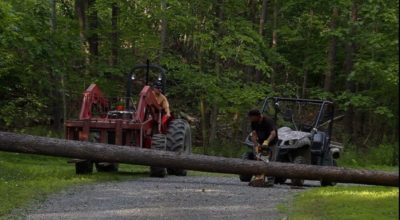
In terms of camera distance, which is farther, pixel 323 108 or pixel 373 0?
pixel 323 108

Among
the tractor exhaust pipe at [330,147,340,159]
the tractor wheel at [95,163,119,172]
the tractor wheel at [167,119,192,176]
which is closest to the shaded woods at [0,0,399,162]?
the tractor wheel at [95,163,119,172]

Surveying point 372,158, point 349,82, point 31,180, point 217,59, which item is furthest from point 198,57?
point 31,180

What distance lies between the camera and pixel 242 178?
15.7 metres

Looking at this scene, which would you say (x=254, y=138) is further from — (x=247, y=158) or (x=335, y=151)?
(x=335, y=151)

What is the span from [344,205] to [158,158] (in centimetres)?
356

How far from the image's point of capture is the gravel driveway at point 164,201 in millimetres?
10055

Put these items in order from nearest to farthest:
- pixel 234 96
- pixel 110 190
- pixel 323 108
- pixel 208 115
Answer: pixel 110 190 → pixel 323 108 → pixel 234 96 → pixel 208 115

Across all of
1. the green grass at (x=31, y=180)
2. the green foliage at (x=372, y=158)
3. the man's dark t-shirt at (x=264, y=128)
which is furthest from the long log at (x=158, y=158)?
the green foliage at (x=372, y=158)

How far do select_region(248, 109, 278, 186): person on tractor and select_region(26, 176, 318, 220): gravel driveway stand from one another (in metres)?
0.70

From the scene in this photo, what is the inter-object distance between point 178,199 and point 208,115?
19721mm

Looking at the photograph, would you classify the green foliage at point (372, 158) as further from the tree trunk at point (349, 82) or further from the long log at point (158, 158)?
the long log at point (158, 158)

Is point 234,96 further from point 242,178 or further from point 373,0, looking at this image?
point 373,0

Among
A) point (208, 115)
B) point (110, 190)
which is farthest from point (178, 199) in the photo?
point (208, 115)

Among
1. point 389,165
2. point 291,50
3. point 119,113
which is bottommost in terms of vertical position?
point 389,165
